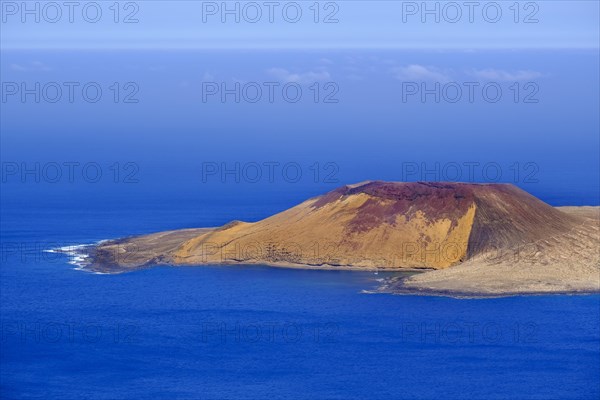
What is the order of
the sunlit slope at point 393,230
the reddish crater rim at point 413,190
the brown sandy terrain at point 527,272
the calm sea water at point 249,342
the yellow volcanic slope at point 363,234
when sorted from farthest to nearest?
1. the reddish crater rim at point 413,190
2. the yellow volcanic slope at point 363,234
3. the sunlit slope at point 393,230
4. the brown sandy terrain at point 527,272
5. the calm sea water at point 249,342

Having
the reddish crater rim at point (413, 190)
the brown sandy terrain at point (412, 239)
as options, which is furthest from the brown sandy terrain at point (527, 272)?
the reddish crater rim at point (413, 190)

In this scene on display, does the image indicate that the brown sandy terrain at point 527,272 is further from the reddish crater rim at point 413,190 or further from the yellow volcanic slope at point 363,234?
the reddish crater rim at point 413,190

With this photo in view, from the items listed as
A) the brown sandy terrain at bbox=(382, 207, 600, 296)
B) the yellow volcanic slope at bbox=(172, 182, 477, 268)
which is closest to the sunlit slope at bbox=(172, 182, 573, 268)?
the yellow volcanic slope at bbox=(172, 182, 477, 268)

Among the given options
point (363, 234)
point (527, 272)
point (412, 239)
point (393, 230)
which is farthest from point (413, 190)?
point (527, 272)

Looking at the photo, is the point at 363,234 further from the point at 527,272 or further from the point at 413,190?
the point at 527,272

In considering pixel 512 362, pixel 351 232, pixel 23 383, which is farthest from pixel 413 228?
pixel 23 383

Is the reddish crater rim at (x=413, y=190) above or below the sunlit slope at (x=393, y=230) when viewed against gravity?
above
